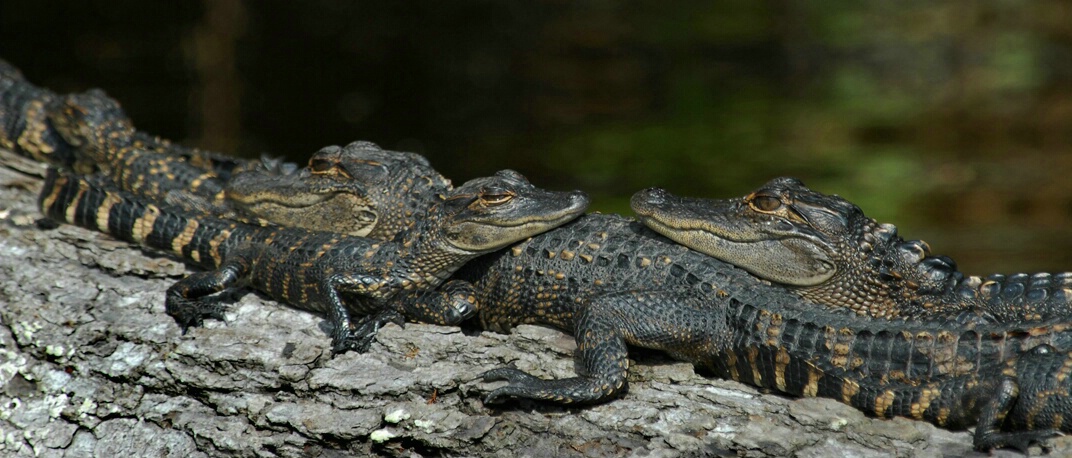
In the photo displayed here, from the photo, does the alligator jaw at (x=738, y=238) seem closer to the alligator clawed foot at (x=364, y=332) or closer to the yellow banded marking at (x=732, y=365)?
the yellow banded marking at (x=732, y=365)

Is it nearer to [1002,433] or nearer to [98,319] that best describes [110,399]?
[98,319]

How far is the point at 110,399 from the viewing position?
348 centimetres

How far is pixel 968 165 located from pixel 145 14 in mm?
7958

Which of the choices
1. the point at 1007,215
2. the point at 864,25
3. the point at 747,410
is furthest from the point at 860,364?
the point at 864,25

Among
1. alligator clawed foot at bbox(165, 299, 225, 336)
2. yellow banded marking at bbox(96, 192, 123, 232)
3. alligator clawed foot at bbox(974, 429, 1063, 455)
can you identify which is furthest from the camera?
yellow banded marking at bbox(96, 192, 123, 232)

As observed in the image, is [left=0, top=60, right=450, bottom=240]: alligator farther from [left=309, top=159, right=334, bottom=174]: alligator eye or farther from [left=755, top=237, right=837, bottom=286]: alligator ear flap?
[left=755, top=237, right=837, bottom=286]: alligator ear flap

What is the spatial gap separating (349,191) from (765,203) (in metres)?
1.78

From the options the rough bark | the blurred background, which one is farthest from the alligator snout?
the blurred background

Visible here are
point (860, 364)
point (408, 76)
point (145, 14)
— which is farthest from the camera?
point (408, 76)

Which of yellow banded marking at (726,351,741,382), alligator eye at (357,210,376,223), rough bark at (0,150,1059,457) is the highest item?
alligator eye at (357,210,376,223)

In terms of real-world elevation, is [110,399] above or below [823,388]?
below

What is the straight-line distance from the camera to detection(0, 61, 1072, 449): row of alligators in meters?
3.05

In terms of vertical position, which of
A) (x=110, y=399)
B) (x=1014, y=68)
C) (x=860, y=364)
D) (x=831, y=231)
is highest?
(x=1014, y=68)

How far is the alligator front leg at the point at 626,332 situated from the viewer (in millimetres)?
3260
